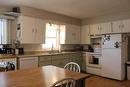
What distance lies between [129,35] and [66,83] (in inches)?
148

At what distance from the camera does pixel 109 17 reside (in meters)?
5.04

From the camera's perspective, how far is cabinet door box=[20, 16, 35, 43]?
13.1ft

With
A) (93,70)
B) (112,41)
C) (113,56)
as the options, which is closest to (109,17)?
(112,41)

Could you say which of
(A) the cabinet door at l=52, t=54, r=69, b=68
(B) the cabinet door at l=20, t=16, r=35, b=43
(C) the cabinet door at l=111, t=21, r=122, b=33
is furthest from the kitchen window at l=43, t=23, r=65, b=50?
(C) the cabinet door at l=111, t=21, r=122, b=33

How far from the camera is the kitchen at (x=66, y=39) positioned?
4014mm

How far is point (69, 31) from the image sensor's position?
551cm

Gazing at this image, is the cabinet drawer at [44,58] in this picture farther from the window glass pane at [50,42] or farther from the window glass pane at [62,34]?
the window glass pane at [62,34]

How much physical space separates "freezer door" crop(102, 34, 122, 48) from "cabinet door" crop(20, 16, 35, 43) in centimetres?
241

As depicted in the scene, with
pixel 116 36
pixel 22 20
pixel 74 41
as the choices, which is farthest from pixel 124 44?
pixel 22 20

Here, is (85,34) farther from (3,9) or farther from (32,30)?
(3,9)

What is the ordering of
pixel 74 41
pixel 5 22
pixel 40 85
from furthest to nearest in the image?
pixel 74 41 < pixel 5 22 < pixel 40 85

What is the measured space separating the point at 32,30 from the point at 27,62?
1024mm

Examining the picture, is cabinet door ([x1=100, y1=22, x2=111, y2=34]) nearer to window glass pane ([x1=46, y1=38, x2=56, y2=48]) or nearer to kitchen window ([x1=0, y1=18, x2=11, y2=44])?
window glass pane ([x1=46, y1=38, x2=56, y2=48])

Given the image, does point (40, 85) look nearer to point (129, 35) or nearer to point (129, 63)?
point (129, 63)
